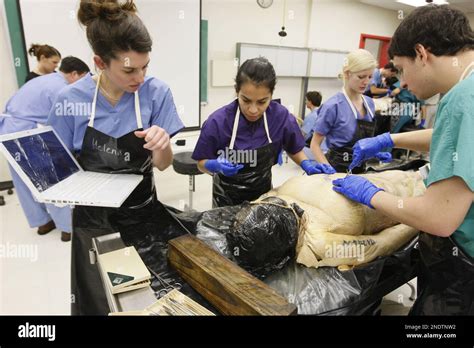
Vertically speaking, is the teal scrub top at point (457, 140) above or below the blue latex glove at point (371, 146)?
above

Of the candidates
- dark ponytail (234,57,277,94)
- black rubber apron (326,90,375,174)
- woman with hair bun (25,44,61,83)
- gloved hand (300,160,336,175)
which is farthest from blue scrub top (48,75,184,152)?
woman with hair bun (25,44,61,83)

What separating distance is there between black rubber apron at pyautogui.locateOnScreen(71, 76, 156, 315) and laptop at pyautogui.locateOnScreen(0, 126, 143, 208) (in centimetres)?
6

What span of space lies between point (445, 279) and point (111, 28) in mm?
1473

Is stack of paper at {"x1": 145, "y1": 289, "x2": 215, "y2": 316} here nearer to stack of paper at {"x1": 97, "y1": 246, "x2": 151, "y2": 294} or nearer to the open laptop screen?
stack of paper at {"x1": 97, "y1": 246, "x2": 151, "y2": 294}

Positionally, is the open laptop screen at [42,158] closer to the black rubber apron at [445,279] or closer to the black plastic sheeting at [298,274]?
the black plastic sheeting at [298,274]

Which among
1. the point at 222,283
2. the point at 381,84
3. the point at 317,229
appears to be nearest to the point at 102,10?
the point at 222,283

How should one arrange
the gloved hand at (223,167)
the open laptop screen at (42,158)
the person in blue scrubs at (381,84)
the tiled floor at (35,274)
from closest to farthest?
the open laptop screen at (42,158), the gloved hand at (223,167), the tiled floor at (35,274), the person in blue scrubs at (381,84)

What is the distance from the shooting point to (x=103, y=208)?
1.32 metres

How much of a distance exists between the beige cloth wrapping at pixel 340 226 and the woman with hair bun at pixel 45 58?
109 inches

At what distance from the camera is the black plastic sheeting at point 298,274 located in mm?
1004

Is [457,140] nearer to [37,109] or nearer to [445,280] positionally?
[445,280]

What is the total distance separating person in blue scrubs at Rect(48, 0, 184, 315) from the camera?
116 centimetres

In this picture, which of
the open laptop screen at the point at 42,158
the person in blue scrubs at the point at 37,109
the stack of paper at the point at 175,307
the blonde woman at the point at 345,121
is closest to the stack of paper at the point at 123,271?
the stack of paper at the point at 175,307
